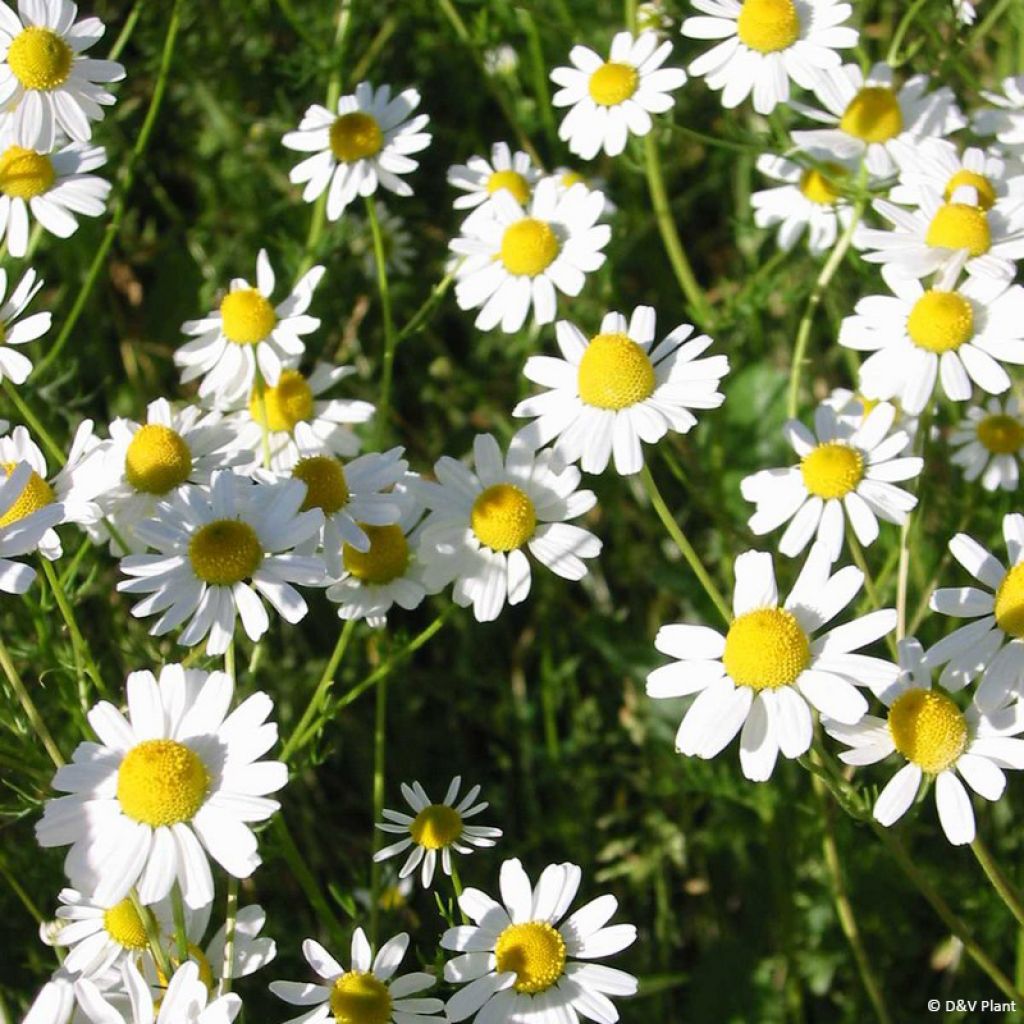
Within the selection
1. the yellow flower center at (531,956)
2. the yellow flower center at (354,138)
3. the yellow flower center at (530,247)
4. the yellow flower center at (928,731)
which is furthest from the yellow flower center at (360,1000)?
the yellow flower center at (354,138)

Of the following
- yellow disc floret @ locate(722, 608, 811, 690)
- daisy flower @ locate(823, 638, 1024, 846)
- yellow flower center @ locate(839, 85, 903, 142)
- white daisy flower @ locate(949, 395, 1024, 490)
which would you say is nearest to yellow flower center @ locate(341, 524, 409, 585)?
yellow disc floret @ locate(722, 608, 811, 690)

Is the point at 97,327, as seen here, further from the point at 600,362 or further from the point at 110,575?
the point at 600,362

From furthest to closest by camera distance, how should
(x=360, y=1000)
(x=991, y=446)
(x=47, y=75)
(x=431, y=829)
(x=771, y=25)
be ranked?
(x=991, y=446), (x=771, y=25), (x=47, y=75), (x=431, y=829), (x=360, y=1000)

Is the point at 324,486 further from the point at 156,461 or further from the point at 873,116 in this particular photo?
the point at 873,116

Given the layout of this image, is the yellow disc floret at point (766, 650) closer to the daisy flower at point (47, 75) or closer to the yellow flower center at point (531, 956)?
the yellow flower center at point (531, 956)

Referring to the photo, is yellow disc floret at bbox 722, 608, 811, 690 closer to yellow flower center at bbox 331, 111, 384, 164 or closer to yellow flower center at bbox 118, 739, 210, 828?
Answer: yellow flower center at bbox 118, 739, 210, 828

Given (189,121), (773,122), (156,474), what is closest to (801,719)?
(156,474)

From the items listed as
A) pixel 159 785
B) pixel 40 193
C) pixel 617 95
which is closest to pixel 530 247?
pixel 617 95
